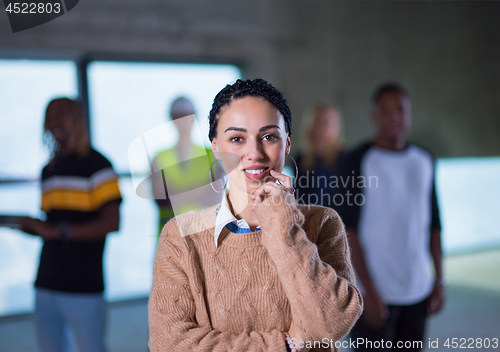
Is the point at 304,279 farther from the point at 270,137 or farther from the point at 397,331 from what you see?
the point at 397,331

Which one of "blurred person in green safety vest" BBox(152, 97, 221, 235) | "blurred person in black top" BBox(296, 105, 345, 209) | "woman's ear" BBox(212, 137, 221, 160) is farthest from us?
"blurred person in black top" BBox(296, 105, 345, 209)

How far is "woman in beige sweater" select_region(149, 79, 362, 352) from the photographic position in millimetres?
908

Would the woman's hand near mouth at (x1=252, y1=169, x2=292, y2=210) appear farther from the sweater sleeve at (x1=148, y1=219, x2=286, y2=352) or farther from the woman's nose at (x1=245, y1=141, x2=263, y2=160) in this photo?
the sweater sleeve at (x1=148, y1=219, x2=286, y2=352)

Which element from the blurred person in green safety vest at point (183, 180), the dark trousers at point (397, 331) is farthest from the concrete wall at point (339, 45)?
the blurred person in green safety vest at point (183, 180)

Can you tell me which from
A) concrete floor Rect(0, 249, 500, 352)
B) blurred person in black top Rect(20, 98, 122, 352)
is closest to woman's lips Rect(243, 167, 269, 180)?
blurred person in black top Rect(20, 98, 122, 352)

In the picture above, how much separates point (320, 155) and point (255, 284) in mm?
2255

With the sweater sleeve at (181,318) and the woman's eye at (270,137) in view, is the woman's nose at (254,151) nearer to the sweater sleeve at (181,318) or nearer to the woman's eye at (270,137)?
the woman's eye at (270,137)

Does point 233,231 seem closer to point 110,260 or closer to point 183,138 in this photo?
point 183,138

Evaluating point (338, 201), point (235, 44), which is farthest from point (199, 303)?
point (235, 44)

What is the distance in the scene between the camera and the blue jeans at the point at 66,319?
1.80 m

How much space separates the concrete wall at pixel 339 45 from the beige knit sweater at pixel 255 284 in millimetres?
3405

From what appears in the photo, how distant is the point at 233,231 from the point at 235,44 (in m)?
3.79

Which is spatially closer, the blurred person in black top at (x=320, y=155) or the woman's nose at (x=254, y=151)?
the woman's nose at (x=254, y=151)

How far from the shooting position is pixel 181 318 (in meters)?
0.95
